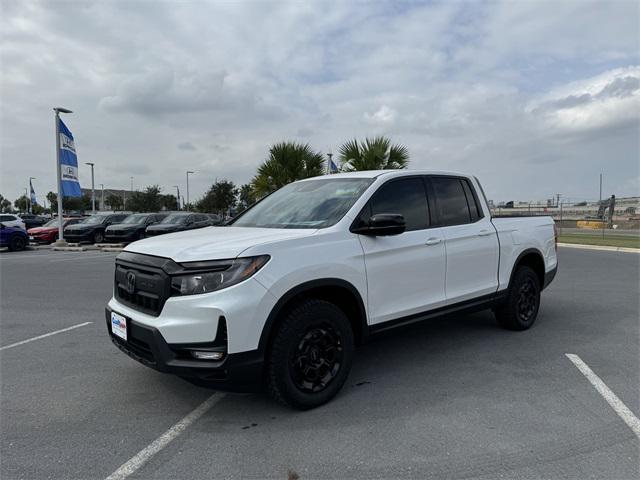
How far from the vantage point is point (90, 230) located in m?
21.9

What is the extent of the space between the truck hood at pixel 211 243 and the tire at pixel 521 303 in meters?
3.00

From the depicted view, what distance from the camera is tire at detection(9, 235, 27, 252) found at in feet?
63.8

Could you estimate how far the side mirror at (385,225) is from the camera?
3.61m

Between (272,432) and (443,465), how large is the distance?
114 centimetres

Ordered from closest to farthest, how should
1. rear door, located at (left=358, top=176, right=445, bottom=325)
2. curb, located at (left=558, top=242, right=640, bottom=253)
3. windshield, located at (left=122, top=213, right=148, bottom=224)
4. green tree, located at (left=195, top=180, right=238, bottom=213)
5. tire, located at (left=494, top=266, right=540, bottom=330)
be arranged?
rear door, located at (left=358, top=176, right=445, bottom=325)
tire, located at (left=494, top=266, right=540, bottom=330)
curb, located at (left=558, top=242, right=640, bottom=253)
windshield, located at (left=122, top=213, right=148, bottom=224)
green tree, located at (left=195, top=180, right=238, bottom=213)

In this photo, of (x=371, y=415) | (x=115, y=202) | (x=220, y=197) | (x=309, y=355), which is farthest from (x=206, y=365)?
(x=115, y=202)

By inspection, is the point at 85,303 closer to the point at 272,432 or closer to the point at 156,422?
the point at 156,422

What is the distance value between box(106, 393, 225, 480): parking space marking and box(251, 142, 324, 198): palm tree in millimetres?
14497

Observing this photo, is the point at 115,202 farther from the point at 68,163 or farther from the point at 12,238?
the point at 12,238

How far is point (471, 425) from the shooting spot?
10.6 ft

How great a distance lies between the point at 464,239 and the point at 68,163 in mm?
21231

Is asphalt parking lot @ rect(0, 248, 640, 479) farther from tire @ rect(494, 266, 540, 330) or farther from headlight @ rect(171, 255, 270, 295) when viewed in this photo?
headlight @ rect(171, 255, 270, 295)

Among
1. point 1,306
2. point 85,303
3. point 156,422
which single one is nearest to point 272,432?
point 156,422

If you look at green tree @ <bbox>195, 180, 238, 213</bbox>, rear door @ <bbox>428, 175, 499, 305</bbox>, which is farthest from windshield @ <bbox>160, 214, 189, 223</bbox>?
green tree @ <bbox>195, 180, 238, 213</bbox>
